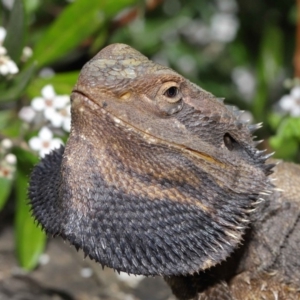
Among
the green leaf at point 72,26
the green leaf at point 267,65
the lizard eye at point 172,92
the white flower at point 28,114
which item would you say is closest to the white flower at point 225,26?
the green leaf at point 267,65

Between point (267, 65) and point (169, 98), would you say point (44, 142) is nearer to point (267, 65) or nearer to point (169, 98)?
point (169, 98)

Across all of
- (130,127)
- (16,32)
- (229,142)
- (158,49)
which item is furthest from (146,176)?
(158,49)

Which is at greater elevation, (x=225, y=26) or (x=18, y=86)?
(x=18, y=86)

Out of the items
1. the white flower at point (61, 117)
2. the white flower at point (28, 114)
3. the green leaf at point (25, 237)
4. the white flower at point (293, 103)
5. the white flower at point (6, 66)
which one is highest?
the white flower at point (293, 103)

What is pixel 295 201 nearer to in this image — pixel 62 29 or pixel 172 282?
pixel 172 282

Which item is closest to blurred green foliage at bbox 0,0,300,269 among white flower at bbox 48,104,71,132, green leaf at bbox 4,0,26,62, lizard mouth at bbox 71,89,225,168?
green leaf at bbox 4,0,26,62

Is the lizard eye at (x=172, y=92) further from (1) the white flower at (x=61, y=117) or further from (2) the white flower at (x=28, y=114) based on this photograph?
(2) the white flower at (x=28, y=114)

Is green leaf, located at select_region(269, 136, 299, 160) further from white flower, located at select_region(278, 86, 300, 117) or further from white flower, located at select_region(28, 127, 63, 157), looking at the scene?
white flower, located at select_region(28, 127, 63, 157)
